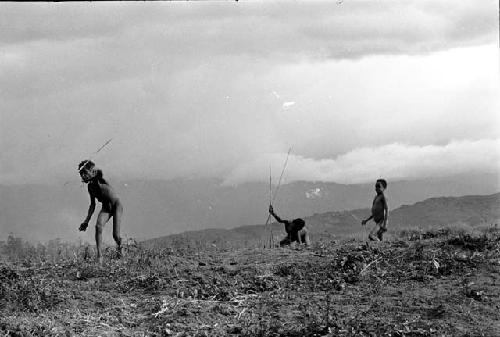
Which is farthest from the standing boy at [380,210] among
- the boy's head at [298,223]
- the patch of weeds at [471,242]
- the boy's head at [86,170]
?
the boy's head at [86,170]

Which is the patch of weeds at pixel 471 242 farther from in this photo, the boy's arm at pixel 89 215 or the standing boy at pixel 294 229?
the boy's arm at pixel 89 215

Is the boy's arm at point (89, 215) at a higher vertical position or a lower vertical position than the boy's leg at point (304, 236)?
higher

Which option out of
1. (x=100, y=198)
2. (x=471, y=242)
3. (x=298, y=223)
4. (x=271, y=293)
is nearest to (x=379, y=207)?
(x=298, y=223)

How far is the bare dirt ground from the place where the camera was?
800cm

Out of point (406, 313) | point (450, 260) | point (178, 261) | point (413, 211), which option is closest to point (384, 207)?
point (450, 260)

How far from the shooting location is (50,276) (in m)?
10.6

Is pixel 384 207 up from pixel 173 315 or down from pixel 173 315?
up

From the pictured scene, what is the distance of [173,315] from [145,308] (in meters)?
0.48

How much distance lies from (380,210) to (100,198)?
527cm

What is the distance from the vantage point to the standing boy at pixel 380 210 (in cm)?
1377

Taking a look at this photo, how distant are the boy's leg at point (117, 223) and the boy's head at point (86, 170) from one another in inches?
25.3

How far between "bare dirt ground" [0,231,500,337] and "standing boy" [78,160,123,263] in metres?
0.52

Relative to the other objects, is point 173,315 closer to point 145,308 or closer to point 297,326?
point 145,308

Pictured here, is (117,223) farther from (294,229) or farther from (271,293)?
(294,229)
